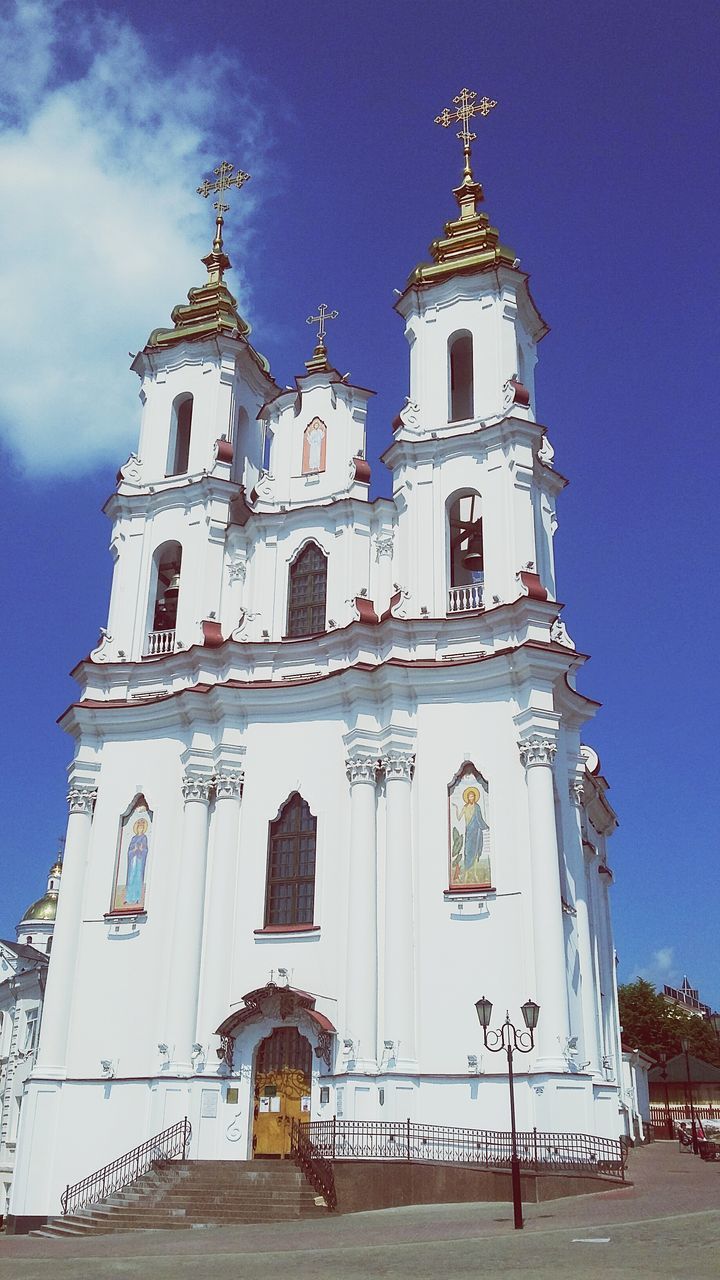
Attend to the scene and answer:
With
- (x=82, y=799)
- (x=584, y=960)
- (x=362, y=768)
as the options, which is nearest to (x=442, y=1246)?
(x=584, y=960)

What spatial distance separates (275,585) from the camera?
2939cm

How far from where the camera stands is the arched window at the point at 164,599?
29906 millimetres

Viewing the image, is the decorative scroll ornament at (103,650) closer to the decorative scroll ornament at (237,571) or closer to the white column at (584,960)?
the decorative scroll ornament at (237,571)

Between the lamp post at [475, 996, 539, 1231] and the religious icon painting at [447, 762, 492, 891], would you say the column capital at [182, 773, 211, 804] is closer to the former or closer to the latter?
the religious icon painting at [447, 762, 492, 891]

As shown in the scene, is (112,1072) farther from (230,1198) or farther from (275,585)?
(275,585)

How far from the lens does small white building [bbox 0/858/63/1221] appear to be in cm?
4344

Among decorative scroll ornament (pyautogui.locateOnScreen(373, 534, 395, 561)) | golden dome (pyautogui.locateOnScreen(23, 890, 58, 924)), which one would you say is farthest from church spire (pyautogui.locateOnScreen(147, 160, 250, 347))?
golden dome (pyautogui.locateOnScreen(23, 890, 58, 924))

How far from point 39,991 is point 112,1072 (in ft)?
80.4

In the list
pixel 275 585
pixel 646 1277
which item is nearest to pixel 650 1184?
pixel 646 1277

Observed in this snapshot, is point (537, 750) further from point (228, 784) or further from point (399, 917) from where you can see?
point (228, 784)

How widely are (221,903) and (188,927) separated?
2.83 ft

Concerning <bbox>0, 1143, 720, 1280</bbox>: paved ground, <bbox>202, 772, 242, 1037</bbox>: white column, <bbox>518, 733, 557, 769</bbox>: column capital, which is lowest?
<bbox>0, 1143, 720, 1280</bbox>: paved ground

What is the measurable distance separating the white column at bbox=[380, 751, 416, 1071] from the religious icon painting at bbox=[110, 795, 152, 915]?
5.98m

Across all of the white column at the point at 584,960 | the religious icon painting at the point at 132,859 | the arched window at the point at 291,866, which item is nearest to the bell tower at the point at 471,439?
the white column at the point at 584,960
